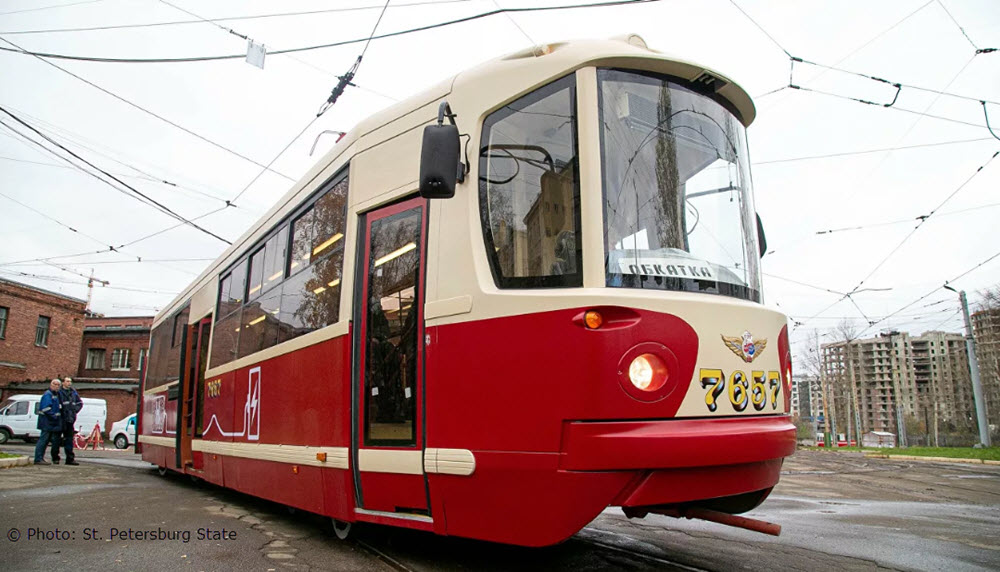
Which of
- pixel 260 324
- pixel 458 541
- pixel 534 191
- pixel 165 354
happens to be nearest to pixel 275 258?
pixel 260 324

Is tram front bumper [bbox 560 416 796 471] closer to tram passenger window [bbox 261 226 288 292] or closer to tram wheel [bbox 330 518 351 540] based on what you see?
tram wheel [bbox 330 518 351 540]

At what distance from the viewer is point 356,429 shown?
4633mm

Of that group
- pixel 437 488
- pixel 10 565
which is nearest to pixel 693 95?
pixel 437 488

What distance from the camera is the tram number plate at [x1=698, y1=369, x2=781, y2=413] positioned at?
3.56 meters

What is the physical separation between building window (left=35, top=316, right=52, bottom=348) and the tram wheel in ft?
120

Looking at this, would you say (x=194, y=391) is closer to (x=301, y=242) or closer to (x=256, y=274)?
(x=256, y=274)

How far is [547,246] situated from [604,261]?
0.35m

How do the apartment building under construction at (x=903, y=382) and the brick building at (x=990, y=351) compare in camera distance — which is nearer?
the brick building at (x=990, y=351)

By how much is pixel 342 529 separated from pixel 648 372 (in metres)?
3.14

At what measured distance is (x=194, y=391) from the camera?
9.37m

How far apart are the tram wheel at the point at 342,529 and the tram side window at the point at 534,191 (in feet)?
8.70

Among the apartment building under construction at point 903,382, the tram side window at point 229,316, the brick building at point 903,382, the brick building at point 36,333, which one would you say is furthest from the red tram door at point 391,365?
the apartment building under construction at point 903,382

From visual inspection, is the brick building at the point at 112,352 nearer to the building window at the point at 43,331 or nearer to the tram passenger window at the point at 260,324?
the building window at the point at 43,331

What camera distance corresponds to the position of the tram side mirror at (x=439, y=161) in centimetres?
379
